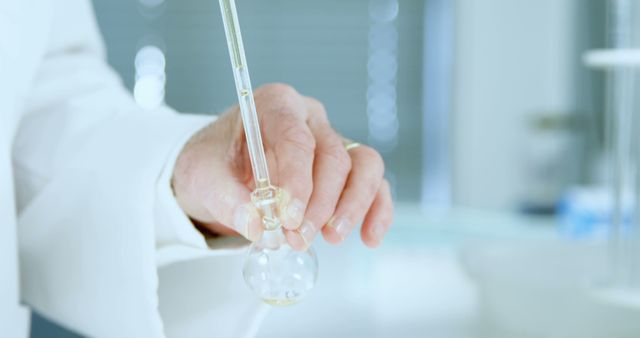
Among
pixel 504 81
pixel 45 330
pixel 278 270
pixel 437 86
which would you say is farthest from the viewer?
Answer: pixel 437 86

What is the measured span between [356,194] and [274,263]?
3.0 inches

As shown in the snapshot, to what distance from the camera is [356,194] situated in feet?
1.78

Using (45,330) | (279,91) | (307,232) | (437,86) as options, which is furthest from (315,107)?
(437,86)

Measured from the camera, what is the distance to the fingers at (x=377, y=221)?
1.84 feet

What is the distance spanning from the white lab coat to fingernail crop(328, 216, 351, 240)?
5.2 inches

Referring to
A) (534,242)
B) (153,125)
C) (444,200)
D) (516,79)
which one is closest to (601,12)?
(516,79)

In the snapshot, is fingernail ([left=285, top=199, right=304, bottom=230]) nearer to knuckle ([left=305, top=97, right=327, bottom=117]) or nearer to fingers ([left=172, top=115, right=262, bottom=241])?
fingers ([left=172, top=115, right=262, bottom=241])

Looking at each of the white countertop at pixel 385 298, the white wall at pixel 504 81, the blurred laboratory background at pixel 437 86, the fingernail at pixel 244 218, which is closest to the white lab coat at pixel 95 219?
the fingernail at pixel 244 218

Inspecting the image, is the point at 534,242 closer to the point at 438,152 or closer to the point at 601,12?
the point at 601,12

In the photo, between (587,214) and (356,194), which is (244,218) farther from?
(587,214)

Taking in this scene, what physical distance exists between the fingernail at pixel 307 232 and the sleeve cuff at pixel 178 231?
13 cm

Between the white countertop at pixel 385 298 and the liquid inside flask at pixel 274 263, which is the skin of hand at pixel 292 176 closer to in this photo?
the liquid inside flask at pixel 274 263

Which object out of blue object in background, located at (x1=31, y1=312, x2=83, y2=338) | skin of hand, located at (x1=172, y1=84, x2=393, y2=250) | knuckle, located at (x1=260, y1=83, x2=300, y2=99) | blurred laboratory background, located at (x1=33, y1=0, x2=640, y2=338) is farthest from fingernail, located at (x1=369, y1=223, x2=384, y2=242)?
blurred laboratory background, located at (x1=33, y1=0, x2=640, y2=338)

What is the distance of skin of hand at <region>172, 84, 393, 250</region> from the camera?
0.52 meters
